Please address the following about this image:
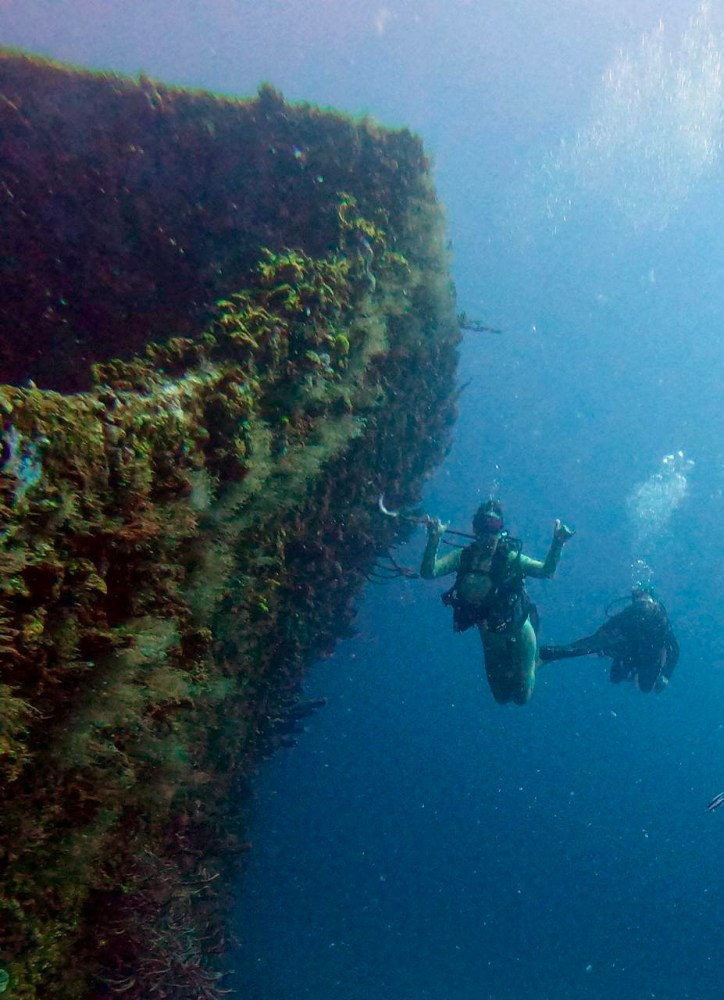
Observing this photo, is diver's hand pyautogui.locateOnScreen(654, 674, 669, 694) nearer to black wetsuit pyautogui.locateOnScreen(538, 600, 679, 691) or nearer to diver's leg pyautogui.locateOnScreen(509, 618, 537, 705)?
black wetsuit pyautogui.locateOnScreen(538, 600, 679, 691)

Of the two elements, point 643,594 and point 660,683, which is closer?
point 660,683

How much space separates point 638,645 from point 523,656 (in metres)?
2.79

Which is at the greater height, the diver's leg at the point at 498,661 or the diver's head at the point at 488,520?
the diver's head at the point at 488,520

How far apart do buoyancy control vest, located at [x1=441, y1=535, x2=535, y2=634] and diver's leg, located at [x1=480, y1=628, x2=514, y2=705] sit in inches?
13.1

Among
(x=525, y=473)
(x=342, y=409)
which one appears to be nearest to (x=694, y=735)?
(x=525, y=473)

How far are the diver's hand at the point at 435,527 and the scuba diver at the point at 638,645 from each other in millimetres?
3466

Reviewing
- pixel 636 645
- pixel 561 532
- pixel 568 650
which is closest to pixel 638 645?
pixel 636 645

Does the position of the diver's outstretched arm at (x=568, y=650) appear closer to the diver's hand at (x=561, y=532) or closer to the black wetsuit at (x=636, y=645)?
the black wetsuit at (x=636, y=645)

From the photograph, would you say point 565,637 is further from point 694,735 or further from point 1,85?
point 1,85

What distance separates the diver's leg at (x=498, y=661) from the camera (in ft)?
25.9

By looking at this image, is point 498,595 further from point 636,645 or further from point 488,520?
point 636,645

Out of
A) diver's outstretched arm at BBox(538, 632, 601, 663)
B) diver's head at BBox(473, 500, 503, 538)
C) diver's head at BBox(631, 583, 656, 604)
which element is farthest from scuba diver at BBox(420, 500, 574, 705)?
diver's head at BBox(631, 583, 656, 604)

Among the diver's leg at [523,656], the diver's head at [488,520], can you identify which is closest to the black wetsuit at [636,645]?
the diver's leg at [523,656]

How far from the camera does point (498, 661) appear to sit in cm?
805
